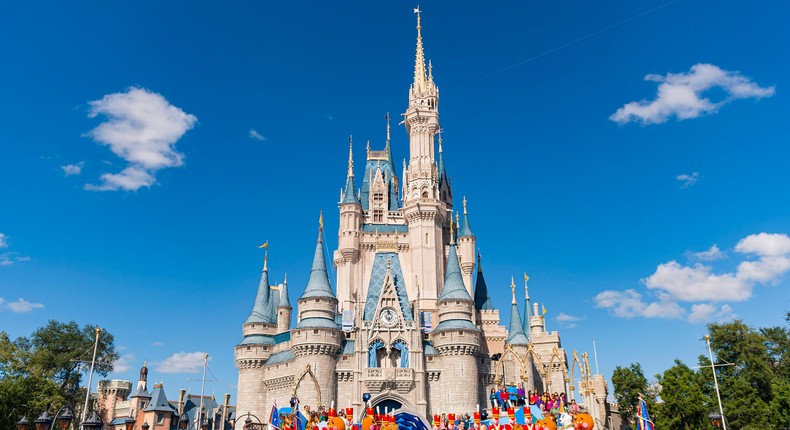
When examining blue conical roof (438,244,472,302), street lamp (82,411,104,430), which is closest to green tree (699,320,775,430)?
blue conical roof (438,244,472,302)

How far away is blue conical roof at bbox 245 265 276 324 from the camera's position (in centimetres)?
6738

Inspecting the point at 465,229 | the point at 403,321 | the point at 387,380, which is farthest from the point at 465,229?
the point at 387,380

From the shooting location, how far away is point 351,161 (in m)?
78.1

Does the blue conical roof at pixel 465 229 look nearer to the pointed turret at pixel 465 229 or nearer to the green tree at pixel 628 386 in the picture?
the pointed turret at pixel 465 229

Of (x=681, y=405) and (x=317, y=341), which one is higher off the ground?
(x=317, y=341)

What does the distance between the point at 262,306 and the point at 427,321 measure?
1761 cm

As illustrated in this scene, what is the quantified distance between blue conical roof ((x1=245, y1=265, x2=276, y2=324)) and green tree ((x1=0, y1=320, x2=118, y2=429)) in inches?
691

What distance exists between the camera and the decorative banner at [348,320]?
65438mm

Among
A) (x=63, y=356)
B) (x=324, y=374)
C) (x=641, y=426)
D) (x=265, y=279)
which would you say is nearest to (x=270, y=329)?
(x=265, y=279)

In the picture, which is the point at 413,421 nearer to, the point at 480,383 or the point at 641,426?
the point at 641,426

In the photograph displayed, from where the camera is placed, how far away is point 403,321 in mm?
61219

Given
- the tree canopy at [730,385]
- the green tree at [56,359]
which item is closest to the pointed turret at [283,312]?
the green tree at [56,359]

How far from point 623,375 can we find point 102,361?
200ft

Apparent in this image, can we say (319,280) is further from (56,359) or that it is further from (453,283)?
(56,359)
